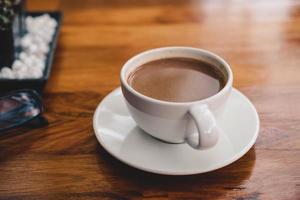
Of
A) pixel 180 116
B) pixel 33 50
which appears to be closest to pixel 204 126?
pixel 180 116

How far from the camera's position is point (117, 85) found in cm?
75

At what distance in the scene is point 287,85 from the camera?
728 mm

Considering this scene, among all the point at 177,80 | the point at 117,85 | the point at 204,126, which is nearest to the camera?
the point at 204,126

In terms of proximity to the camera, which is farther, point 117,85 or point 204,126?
point 117,85

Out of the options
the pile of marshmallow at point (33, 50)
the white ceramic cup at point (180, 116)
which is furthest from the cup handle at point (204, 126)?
the pile of marshmallow at point (33, 50)

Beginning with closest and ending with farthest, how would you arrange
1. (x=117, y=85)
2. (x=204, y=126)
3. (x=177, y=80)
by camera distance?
(x=204, y=126), (x=177, y=80), (x=117, y=85)

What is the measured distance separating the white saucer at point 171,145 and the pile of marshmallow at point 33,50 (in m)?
0.17

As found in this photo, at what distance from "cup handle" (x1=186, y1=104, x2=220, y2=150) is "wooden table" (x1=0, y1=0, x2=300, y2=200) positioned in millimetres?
69

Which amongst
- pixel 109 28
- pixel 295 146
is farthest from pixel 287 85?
pixel 109 28

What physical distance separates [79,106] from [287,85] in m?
0.36

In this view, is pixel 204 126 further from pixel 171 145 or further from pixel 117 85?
pixel 117 85

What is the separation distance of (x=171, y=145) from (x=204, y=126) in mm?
96

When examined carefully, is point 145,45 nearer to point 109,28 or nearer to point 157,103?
point 109,28

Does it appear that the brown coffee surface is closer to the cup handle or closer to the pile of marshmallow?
the cup handle
